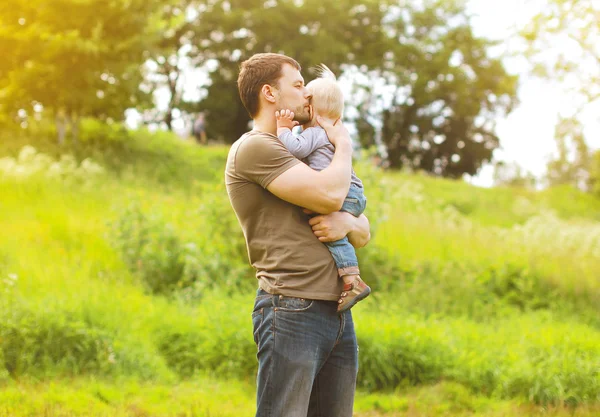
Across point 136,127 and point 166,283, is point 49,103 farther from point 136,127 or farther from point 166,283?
point 166,283

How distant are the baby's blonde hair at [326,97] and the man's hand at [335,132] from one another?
0.03 metres

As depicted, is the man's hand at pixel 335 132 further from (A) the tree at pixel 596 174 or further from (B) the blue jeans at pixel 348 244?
(A) the tree at pixel 596 174

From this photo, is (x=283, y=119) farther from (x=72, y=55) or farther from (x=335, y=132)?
(x=72, y=55)

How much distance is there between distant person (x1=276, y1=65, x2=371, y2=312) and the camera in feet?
9.27

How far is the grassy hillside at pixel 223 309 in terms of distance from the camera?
5.83 m

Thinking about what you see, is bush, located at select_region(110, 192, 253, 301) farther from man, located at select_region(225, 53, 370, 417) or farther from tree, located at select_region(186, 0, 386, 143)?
tree, located at select_region(186, 0, 386, 143)

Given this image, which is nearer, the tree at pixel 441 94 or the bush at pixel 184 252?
the bush at pixel 184 252

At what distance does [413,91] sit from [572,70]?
16.5 meters

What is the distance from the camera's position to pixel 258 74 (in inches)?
113

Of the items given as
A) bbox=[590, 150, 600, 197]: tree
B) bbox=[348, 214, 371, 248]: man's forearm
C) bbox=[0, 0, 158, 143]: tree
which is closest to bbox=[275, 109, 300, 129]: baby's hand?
bbox=[348, 214, 371, 248]: man's forearm

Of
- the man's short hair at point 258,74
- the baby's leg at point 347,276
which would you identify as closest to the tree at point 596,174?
the baby's leg at point 347,276

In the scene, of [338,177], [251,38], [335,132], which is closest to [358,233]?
[338,177]

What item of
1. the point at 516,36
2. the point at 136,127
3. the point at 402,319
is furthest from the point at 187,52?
the point at 402,319

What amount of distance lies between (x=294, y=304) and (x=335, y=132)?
31.1 inches
